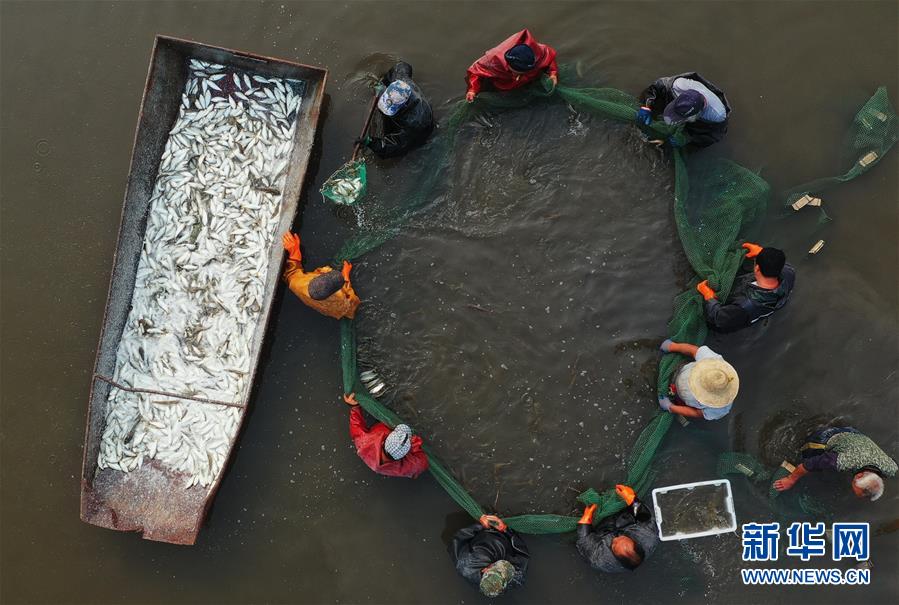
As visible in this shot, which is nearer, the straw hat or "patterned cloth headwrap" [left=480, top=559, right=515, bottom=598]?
the straw hat

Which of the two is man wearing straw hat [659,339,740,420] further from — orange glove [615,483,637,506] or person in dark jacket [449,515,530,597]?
person in dark jacket [449,515,530,597]

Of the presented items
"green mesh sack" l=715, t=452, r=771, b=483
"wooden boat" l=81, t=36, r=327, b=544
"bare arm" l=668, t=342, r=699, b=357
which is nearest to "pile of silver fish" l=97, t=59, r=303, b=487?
"wooden boat" l=81, t=36, r=327, b=544

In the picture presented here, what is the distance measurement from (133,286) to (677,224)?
17.6 ft

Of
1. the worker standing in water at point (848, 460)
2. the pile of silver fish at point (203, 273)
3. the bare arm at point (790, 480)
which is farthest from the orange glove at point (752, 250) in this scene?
the pile of silver fish at point (203, 273)

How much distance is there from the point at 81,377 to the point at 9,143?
102 inches

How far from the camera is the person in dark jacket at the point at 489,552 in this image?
17.1 ft

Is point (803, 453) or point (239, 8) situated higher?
point (239, 8)

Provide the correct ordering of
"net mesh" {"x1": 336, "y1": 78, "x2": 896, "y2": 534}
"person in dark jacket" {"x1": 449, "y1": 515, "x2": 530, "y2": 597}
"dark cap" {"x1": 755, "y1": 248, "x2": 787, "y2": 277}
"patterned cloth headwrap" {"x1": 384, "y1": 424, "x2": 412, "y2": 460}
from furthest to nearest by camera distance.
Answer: "net mesh" {"x1": 336, "y1": 78, "x2": 896, "y2": 534} → "person in dark jacket" {"x1": 449, "y1": 515, "x2": 530, "y2": 597} → "patterned cloth headwrap" {"x1": 384, "y1": 424, "x2": 412, "y2": 460} → "dark cap" {"x1": 755, "y1": 248, "x2": 787, "y2": 277}

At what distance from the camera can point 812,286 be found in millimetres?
5738

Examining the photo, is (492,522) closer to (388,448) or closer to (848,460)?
(388,448)

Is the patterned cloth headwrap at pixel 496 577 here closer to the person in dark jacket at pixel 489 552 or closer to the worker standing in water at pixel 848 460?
the person in dark jacket at pixel 489 552

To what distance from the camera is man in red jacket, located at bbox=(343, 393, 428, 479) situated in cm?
496

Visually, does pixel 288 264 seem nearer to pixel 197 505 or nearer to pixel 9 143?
pixel 197 505

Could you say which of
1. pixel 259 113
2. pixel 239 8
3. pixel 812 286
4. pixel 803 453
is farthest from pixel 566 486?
pixel 239 8
